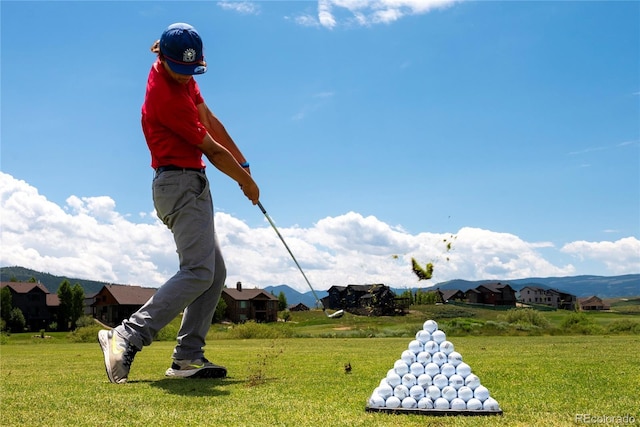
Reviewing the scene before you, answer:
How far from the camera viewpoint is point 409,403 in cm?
349

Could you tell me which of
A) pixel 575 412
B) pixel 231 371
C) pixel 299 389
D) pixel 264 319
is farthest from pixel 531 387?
pixel 264 319

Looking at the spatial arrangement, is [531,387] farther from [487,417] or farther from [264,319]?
[264,319]

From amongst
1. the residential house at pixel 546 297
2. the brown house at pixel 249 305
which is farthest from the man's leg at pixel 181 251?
the residential house at pixel 546 297

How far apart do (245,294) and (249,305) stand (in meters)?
1.98

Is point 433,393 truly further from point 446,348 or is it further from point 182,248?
point 182,248

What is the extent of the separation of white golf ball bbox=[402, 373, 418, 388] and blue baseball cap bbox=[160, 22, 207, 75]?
3.03m

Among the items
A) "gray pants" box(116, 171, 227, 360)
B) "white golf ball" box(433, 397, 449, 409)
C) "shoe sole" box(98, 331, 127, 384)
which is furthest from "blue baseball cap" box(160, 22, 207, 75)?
"white golf ball" box(433, 397, 449, 409)

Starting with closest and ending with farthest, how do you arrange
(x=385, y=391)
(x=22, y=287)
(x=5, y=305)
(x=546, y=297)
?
(x=385, y=391) → (x=5, y=305) → (x=22, y=287) → (x=546, y=297)

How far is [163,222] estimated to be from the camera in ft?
17.8

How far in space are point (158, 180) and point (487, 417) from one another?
3.31 metres

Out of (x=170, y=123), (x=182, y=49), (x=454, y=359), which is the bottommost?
(x=454, y=359)

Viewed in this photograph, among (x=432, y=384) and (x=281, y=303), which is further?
(x=281, y=303)

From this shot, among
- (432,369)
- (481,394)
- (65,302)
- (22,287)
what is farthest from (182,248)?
(22,287)

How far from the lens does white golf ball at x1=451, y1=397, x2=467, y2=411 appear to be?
3404mm
